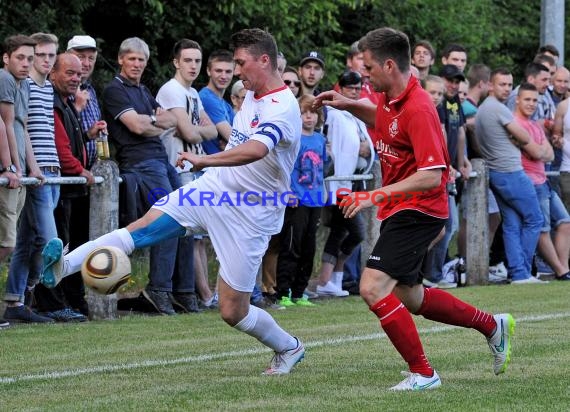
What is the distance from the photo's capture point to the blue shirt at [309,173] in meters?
13.2

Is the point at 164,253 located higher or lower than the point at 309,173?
lower

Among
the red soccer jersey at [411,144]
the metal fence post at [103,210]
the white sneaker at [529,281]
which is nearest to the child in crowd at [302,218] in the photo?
the metal fence post at [103,210]

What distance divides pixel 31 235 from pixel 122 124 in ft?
4.69

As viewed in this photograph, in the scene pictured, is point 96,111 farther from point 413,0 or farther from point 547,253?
point 413,0

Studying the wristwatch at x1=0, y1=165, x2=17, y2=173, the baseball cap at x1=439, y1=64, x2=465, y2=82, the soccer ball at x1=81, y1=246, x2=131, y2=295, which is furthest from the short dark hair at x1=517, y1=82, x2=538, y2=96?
the soccer ball at x1=81, y1=246, x2=131, y2=295

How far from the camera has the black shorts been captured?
25.4ft

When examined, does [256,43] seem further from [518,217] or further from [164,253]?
[518,217]

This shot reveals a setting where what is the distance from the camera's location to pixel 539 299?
45.0 feet

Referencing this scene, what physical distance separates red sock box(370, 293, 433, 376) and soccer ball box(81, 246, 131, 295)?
152 cm

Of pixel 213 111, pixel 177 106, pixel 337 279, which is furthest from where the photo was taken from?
pixel 337 279

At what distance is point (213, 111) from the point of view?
1320cm

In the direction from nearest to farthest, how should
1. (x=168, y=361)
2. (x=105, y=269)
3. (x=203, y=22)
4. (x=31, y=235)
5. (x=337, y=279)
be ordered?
(x=105, y=269) → (x=168, y=361) → (x=31, y=235) → (x=337, y=279) → (x=203, y=22)

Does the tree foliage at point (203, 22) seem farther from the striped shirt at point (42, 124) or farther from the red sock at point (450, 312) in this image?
the red sock at point (450, 312)

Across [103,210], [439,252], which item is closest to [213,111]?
[103,210]
